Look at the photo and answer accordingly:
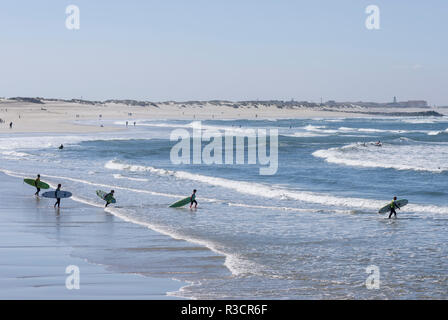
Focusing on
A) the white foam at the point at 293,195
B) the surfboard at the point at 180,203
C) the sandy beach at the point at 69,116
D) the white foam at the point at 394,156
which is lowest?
the white foam at the point at 293,195

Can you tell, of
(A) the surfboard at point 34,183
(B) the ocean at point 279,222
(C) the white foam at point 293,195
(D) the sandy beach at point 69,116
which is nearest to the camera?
(B) the ocean at point 279,222

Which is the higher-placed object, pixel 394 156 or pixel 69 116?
pixel 69 116

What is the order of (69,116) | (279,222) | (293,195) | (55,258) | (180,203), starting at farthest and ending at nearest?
(69,116)
(293,195)
(180,203)
(279,222)
(55,258)

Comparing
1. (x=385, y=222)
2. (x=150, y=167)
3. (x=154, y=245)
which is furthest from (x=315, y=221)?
(x=150, y=167)

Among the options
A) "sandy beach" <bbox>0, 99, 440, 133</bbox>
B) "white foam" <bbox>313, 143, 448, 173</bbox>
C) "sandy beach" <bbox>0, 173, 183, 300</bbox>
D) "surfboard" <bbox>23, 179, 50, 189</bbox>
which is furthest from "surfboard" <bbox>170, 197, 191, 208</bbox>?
"sandy beach" <bbox>0, 99, 440, 133</bbox>

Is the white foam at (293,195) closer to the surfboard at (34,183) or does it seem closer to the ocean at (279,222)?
the ocean at (279,222)

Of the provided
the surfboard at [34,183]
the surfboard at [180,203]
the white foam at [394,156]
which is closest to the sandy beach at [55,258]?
the surfboard at [34,183]

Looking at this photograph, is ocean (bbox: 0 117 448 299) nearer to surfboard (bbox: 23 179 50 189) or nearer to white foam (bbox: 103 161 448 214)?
white foam (bbox: 103 161 448 214)

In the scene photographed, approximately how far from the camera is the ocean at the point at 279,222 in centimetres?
1295

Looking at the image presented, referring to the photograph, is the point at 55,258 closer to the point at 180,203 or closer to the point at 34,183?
the point at 180,203

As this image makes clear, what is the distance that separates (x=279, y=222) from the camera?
2025 centimetres

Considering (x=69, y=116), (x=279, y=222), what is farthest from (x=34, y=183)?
(x=69, y=116)

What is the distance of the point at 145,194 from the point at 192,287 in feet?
50.1

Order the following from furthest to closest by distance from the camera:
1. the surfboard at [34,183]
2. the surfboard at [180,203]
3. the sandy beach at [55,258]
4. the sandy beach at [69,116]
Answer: the sandy beach at [69,116]
the surfboard at [34,183]
the surfboard at [180,203]
the sandy beach at [55,258]
